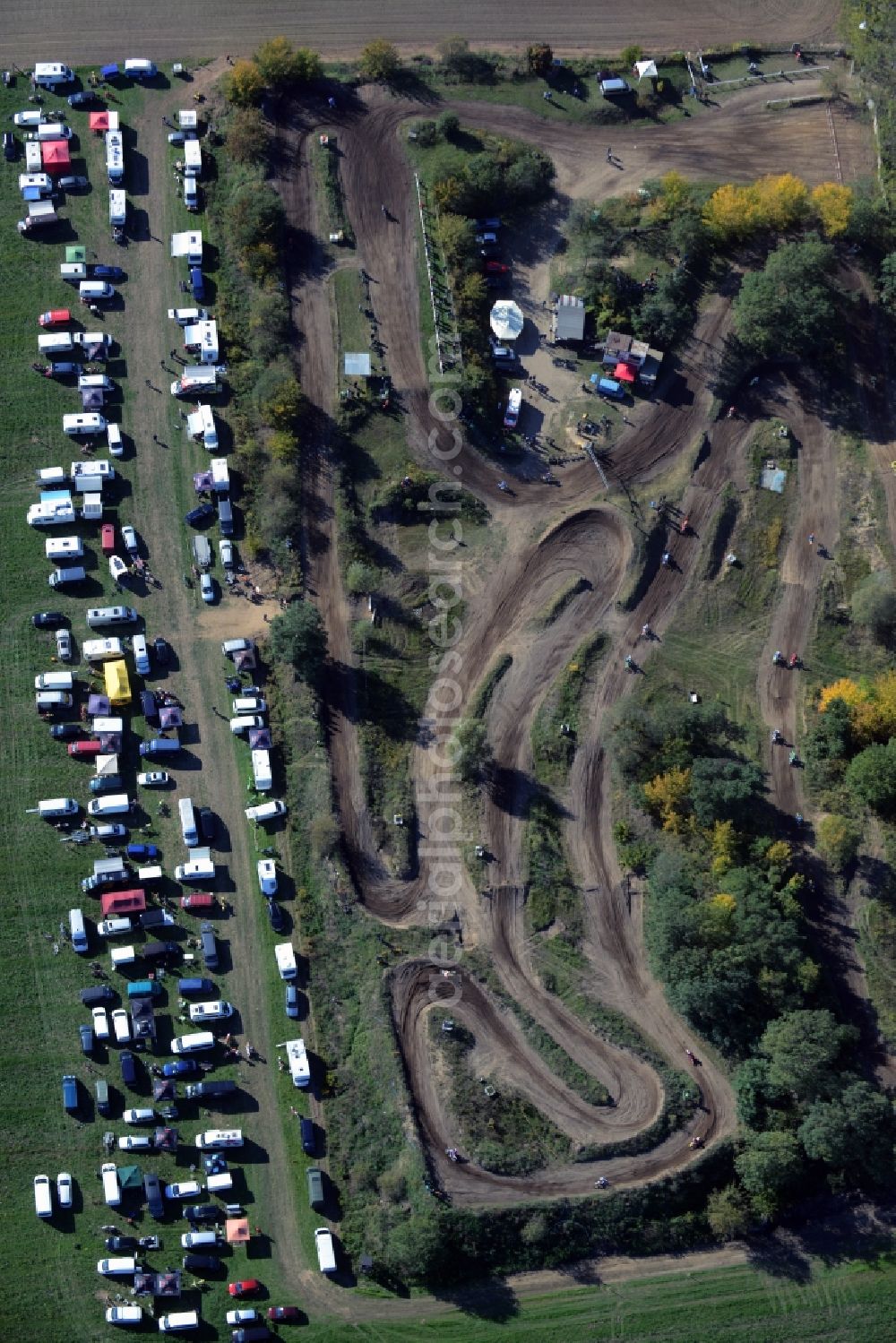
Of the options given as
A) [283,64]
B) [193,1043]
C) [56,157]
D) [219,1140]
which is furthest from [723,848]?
[56,157]

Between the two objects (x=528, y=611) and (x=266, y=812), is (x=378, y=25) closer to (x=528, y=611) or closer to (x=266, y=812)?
(x=528, y=611)

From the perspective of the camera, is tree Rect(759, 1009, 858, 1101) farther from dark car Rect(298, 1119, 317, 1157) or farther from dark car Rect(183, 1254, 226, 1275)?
dark car Rect(183, 1254, 226, 1275)

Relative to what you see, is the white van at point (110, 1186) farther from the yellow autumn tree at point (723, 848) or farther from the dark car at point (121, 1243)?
the yellow autumn tree at point (723, 848)

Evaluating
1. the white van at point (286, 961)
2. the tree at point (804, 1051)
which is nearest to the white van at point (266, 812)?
the white van at point (286, 961)

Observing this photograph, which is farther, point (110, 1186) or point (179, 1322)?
point (110, 1186)

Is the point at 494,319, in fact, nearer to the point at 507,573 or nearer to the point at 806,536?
the point at 507,573

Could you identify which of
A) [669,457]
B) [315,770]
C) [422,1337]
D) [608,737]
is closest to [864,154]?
[669,457]
